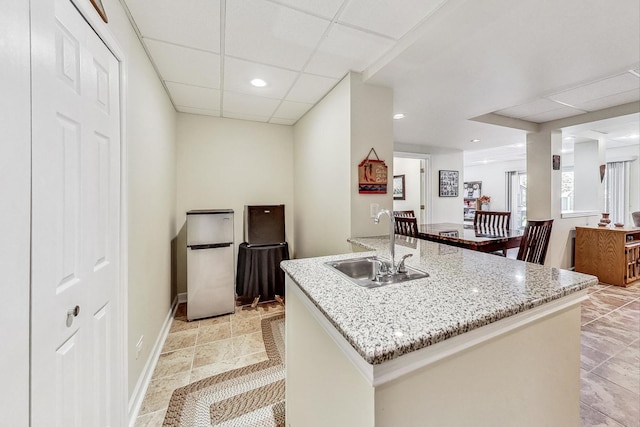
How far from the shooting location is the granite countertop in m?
0.74

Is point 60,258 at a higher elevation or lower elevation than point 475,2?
lower

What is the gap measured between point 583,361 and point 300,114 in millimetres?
3624

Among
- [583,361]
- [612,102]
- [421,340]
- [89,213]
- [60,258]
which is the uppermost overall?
[612,102]

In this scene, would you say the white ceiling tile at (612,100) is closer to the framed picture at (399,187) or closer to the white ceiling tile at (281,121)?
the framed picture at (399,187)

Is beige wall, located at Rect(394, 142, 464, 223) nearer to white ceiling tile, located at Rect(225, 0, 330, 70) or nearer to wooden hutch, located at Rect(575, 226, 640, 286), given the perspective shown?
wooden hutch, located at Rect(575, 226, 640, 286)

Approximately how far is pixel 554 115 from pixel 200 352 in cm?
515

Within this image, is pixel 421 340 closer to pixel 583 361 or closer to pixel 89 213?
pixel 89 213

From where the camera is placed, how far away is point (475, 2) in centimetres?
136

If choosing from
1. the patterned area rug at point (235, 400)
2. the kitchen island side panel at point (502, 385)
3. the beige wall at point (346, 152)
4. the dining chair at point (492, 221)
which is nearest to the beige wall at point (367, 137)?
the beige wall at point (346, 152)

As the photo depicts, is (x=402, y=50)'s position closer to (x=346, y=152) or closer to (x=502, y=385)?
(x=346, y=152)

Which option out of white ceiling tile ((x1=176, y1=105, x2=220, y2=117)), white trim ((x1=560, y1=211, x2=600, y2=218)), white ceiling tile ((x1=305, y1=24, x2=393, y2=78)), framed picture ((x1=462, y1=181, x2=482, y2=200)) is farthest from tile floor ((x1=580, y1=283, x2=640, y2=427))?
framed picture ((x1=462, y1=181, x2=482, y2=200))

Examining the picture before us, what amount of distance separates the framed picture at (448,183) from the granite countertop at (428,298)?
13.7 feet

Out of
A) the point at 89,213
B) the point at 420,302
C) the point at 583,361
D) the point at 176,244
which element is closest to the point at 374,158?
the point at 420,302

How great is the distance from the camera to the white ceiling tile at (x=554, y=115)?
3318mm
